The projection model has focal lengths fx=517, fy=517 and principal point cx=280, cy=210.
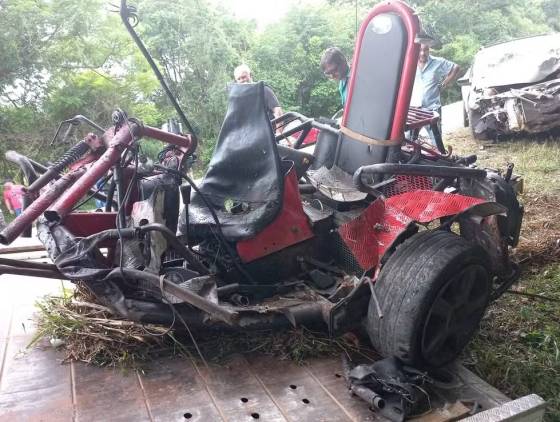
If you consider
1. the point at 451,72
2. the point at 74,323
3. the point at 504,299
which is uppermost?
the point at 451,72

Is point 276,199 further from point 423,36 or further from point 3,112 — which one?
point 3,112

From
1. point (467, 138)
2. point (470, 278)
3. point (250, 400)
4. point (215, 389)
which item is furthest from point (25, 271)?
point (467, 138)

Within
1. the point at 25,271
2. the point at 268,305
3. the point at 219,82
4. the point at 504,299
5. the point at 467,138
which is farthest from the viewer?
the point at 219,82

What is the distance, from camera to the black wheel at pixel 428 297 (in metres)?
2.28

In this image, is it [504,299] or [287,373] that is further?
[504,299]

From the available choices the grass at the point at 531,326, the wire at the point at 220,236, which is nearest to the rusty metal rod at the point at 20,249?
the wire at the point at 220,236

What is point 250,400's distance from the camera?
2209 millimetres

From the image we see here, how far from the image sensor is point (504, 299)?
141 inches

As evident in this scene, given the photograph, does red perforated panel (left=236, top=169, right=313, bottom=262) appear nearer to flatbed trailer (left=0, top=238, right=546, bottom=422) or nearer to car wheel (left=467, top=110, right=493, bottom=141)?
flatbed trailer (left=0, top=238, right=546, bottom=422)

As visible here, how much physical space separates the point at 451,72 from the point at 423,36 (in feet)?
10.7

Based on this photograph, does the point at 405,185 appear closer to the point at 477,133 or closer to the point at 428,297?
the point at 428,297

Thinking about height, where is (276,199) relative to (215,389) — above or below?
above

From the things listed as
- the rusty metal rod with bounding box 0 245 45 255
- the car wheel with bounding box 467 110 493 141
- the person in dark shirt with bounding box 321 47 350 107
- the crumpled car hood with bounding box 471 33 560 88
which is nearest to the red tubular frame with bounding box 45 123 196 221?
Answer: the rusty metal rod with bounding box 0 245 45 255

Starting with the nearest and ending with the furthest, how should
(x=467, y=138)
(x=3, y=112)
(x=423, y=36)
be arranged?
(x=423, y=36) < (x=467, y=138) < (x=3, y=112)
